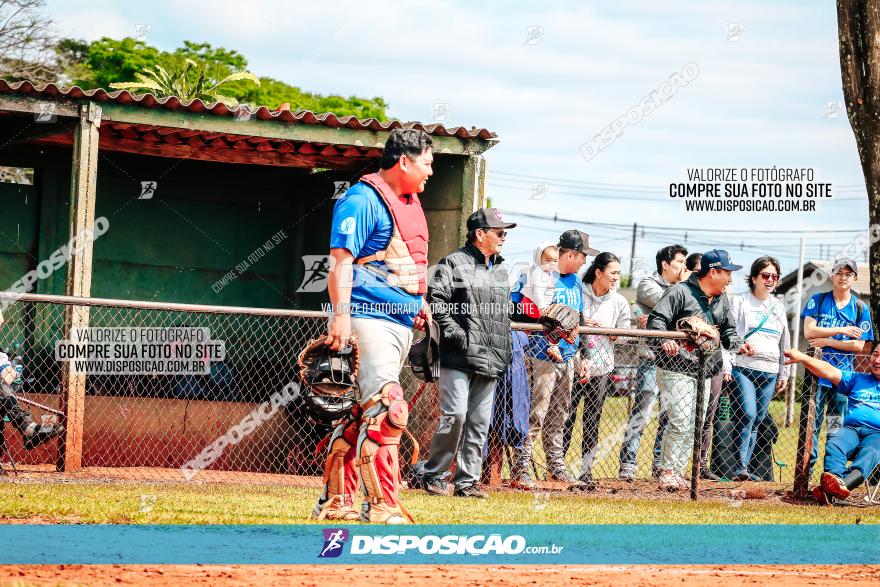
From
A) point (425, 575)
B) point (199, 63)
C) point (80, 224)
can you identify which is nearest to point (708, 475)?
point (425, 575)

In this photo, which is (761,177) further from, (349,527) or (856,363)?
(349,527)

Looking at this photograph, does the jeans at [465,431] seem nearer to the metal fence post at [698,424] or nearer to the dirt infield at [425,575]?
the metal fence post at [698,424]

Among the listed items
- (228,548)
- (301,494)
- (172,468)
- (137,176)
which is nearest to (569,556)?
(228,548)

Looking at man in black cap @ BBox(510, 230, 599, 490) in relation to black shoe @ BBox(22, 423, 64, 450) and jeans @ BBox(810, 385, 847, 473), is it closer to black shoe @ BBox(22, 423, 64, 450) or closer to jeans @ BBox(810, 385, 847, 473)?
jeans @ BBox(810, 385, 847, 473)

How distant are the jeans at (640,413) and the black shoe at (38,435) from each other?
5026 mm

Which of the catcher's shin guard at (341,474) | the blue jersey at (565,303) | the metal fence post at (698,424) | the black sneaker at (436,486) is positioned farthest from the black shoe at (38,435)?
the metal fence post at (698,424)

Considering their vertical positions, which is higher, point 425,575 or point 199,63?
point 199,63

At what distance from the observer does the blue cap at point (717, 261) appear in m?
10.6

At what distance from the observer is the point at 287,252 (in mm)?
15688

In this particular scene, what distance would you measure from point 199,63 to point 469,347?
28.4 m

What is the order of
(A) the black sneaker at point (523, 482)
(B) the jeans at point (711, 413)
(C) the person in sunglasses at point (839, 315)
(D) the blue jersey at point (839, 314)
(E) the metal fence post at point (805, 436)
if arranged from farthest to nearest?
(D) the blue jersey at point (839, 314) → (C) the person in sunglasses at point (839, 315) → (B) the jeans at point (711, 413) → (E) the metal fence post at point (805, 436) → (A) the black sneaker at point (523, 482)

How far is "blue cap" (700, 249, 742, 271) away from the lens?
1061 cm

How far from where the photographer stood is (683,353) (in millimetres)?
10562

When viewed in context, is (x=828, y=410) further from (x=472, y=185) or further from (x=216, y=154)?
(x=216, y=154)
